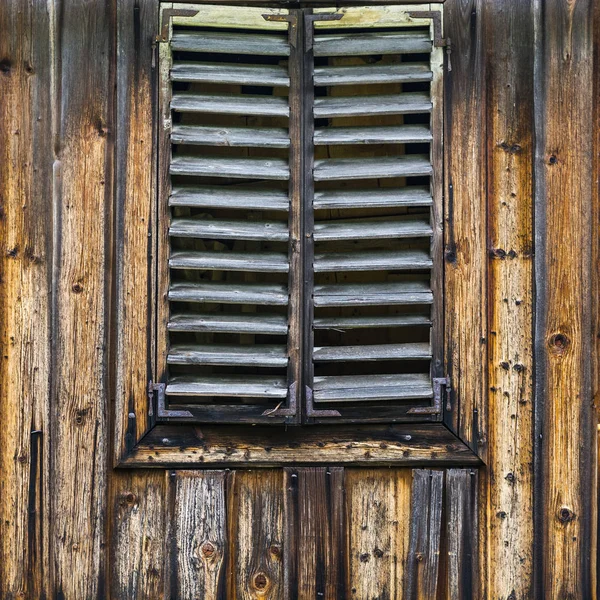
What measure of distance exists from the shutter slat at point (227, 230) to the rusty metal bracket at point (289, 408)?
578 millimetres

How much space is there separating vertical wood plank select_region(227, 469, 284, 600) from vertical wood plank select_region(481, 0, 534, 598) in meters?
0.81

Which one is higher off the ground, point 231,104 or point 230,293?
point 231,104

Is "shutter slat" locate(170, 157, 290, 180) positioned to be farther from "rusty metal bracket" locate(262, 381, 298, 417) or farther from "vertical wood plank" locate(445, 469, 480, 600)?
"vertical wood plank" locate(445, 469, 480, 600)

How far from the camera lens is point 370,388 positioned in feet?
8.50

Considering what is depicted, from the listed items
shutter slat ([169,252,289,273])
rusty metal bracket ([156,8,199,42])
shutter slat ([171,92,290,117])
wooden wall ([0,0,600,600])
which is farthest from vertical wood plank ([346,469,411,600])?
rusty metal bracket ([156,8,199,42])

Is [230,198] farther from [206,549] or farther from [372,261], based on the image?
[206,549]

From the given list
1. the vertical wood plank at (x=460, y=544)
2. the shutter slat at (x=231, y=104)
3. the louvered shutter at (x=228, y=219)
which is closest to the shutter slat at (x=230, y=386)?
the louvered shutter at (x=228, y=219)

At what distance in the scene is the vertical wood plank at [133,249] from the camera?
260 centimetres

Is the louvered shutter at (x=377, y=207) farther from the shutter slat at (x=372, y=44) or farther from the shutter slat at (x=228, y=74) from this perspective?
the shutter slat at (x=228, y=74)

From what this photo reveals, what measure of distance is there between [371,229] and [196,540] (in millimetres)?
1375

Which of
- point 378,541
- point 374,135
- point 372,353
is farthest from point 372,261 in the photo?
point 378,541

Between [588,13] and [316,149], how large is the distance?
119 cm

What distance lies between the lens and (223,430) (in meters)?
2.61

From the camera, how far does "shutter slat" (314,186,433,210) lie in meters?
2.59
